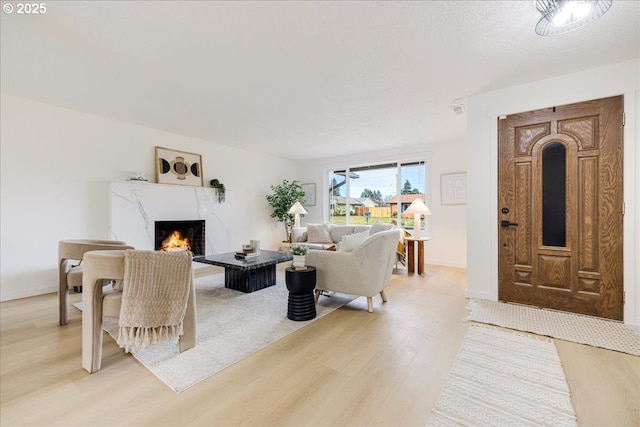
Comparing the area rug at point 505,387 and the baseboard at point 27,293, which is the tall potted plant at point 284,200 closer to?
the baseboard at point 27,293

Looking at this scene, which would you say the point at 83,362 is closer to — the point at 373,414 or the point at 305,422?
the point at 305,422

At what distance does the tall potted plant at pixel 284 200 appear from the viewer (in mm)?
6598

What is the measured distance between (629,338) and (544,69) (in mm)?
2512

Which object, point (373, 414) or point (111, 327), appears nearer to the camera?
point (373, 414)

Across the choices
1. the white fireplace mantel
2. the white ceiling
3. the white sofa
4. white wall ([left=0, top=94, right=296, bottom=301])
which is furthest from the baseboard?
the white sofa

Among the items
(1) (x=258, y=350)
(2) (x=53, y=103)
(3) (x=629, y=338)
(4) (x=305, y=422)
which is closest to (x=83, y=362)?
(1) (x=258, y=350)

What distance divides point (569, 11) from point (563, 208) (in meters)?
1.93

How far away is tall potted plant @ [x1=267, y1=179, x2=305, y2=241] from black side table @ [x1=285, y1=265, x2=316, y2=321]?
3.93 m

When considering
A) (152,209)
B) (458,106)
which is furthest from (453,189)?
(152,209)

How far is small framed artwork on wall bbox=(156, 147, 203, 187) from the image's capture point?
4.66 metres

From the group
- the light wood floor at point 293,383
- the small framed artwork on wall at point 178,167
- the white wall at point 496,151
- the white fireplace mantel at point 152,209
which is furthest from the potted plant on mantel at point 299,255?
the small framed artwork on wall at point 178,167

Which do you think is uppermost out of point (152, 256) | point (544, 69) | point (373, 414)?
point (544, 69)

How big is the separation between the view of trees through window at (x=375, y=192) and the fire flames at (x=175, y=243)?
3.49 m

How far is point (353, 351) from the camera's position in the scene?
210 centimetres
